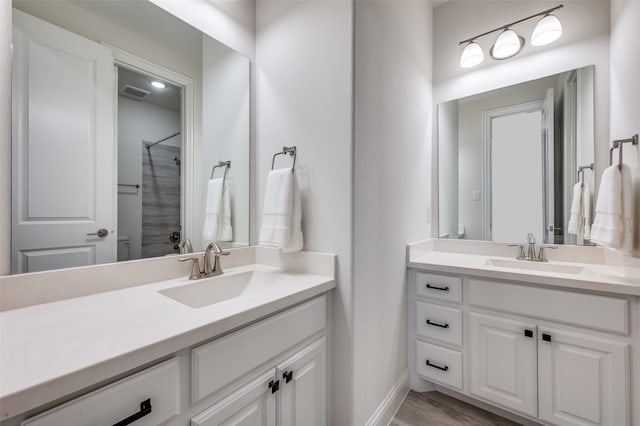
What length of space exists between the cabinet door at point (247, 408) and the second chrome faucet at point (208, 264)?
0.57 metres

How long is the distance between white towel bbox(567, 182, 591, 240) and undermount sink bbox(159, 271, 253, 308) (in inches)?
75.6

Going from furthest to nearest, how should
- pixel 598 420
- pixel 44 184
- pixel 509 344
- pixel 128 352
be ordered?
pixel 509 344 < pixel 598 420 < pixel 44 184 < pixel 128 352

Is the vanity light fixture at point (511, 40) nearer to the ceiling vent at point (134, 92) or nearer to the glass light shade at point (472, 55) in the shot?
the glass light shade at point (472, 55)

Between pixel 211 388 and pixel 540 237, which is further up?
pixel 540 237

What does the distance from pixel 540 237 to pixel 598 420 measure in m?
0.95

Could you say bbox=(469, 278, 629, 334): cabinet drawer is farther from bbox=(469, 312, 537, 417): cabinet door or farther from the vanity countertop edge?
the vanity countertop edge

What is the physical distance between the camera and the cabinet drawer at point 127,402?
540mm

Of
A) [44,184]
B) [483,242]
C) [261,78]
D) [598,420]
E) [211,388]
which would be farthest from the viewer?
[483,242]

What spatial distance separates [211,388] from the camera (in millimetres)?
775

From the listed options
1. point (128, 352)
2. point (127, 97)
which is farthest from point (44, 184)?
point (128, 352)

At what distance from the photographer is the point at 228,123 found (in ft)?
5.12

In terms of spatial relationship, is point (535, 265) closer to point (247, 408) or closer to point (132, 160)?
point (247, 408)

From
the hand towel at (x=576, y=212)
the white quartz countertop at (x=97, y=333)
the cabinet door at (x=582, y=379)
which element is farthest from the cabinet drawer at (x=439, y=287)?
the white quartz countertop at (x=97, y=333)

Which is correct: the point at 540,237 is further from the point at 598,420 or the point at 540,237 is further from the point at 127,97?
the point at 127,97
